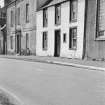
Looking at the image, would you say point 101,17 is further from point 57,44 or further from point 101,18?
point 57,44

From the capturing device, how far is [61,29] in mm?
26281

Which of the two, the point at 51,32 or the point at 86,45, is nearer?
the point at 86,45

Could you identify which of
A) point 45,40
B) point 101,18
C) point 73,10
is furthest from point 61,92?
point 45,40

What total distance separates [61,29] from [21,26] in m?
13.0

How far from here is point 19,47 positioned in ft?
129

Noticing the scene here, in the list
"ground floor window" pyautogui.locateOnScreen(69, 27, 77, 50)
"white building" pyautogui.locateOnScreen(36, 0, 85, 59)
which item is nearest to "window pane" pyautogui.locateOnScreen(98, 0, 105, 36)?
"white building" pyautogui.locateOnScreen(36, 0, 85, 59)

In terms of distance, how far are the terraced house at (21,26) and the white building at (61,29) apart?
222 centimetres

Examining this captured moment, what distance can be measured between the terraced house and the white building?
2.22 m

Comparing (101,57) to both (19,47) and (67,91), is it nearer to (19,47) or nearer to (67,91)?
(67,91)

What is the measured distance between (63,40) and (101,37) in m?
6.30

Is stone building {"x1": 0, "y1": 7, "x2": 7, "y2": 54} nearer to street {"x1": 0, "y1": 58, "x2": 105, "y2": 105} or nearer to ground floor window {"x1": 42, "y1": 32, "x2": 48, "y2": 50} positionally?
ground floor window {"x1": 42, "y1": 32, "x2": 48, "y2": 50}

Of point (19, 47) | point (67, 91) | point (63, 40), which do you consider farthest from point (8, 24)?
point (67, 91)

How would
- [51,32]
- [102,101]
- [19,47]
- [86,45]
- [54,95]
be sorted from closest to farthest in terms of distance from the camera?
[102,101], [54,95], [86,45], [51,32], [19,47]

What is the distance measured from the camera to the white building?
23031mm
